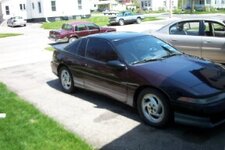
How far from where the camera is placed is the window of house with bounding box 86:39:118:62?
21.9 ft

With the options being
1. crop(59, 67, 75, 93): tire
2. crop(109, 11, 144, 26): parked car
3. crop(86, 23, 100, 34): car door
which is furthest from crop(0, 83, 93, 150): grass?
crop(109, 11, 144, 26): parked car

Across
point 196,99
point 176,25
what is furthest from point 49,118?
point 176,25

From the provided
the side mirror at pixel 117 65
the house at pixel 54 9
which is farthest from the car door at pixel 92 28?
the house at pixel 54 9

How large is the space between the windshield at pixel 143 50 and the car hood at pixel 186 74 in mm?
219

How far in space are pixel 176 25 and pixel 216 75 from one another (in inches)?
205

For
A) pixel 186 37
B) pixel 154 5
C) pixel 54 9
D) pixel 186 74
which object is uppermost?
pixel 54 9

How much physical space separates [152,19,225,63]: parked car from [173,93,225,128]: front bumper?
15.4ft

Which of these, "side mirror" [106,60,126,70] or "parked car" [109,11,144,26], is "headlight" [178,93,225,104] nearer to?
"side mirror" [106,60,126,70]

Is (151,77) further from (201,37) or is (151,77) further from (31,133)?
(201,37)

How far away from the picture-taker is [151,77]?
18.6ft

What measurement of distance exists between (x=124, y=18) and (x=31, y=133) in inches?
1384

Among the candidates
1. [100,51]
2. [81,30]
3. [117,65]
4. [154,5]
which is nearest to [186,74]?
[117,65]

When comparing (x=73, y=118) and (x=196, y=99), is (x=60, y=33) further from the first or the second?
(x=196, y=99)

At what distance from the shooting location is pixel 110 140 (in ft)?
17.6
